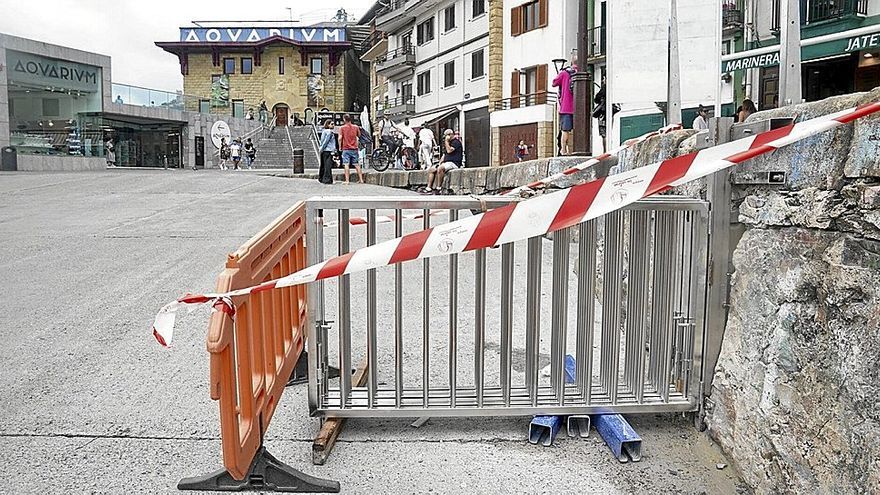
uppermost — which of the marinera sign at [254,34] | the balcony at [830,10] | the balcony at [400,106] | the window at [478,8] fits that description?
the marinera sign at [254,34]

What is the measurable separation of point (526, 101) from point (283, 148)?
20.0m

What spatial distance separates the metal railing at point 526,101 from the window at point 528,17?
2858 mm

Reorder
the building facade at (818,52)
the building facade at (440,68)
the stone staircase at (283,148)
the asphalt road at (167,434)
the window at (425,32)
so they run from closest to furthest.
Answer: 1. the asphalt road at (167,434)
2. the building facade at (818,52)
3. the building facade at (440,68)
4. the window at (425,32)
5. the stone staircase at (283,148)

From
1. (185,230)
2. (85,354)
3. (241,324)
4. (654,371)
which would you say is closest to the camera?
(241,324)

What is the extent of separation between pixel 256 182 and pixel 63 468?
16451 millimetres

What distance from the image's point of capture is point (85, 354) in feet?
15.5

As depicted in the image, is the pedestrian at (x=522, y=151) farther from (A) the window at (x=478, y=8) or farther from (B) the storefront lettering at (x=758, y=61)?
(B) the storefront lettering at (x=758, y=61)

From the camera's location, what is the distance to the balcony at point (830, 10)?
61.6ft

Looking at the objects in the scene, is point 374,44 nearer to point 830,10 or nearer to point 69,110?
point 69,110

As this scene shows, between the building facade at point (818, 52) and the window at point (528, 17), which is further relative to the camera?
the window at point (528, 17)

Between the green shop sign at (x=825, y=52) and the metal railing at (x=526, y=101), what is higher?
the metal railing at (x=526, y=101)

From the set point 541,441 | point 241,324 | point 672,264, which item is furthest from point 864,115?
point 241,324

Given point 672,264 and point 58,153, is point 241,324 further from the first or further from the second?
point 58,153

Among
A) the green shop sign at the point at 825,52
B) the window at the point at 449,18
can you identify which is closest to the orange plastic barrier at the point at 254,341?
the green shop sign at the point at 825,52
